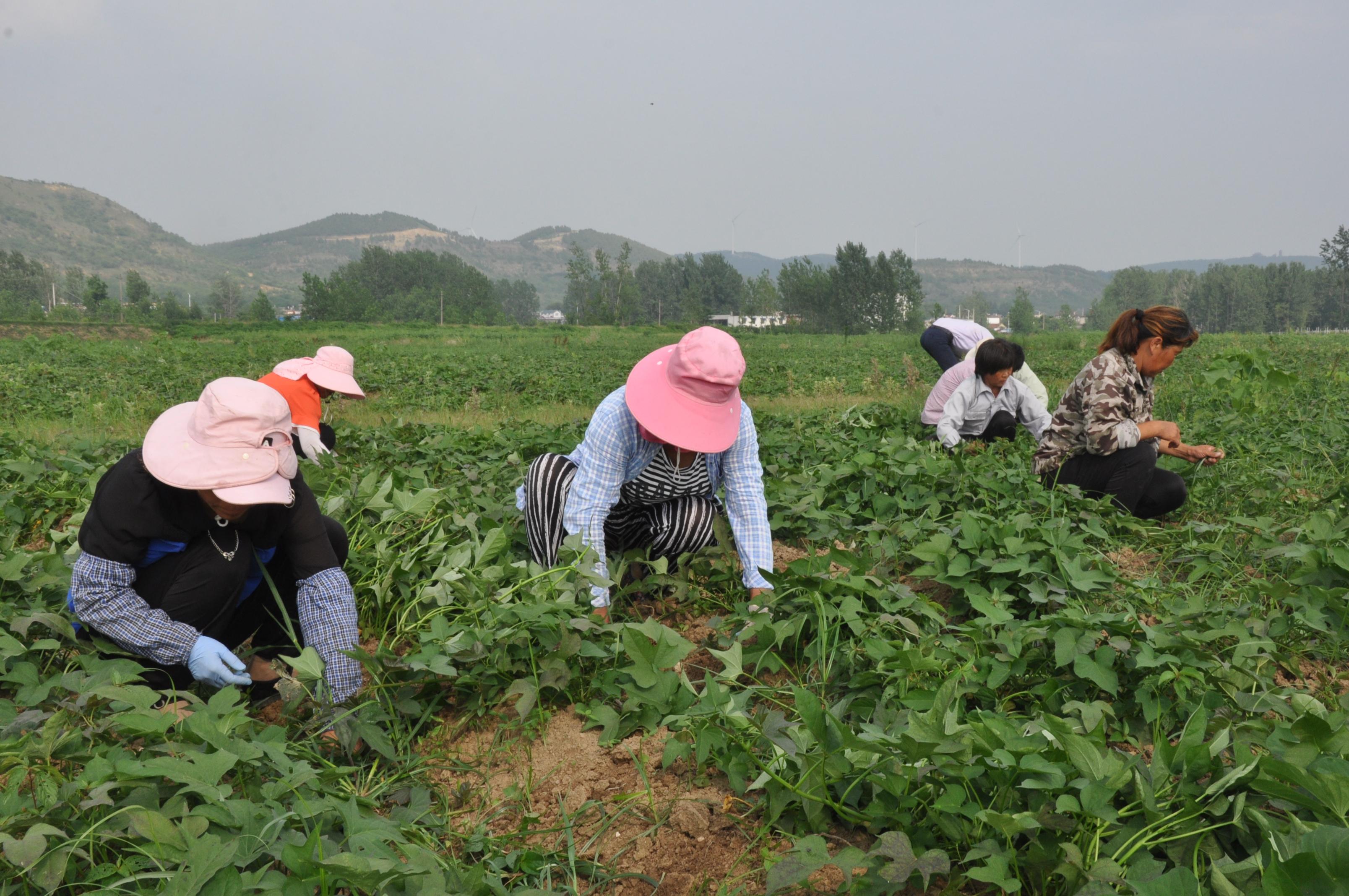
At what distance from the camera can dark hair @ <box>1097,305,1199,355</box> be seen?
145 inches

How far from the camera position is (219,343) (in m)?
26.3

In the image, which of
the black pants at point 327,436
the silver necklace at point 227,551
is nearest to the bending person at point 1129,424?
the silver necklace at point 227,551

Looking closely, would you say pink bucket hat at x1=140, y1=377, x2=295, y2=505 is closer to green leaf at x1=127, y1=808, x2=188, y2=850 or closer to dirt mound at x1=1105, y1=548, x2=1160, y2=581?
green leaf at x1=127, y1=808, x2=188, y2=850

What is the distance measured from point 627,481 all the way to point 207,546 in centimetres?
129

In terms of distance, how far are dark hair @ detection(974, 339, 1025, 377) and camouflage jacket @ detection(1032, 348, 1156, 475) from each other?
0.93 m

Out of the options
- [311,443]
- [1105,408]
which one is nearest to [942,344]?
[1105,408]

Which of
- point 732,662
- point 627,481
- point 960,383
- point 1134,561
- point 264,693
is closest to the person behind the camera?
point 732,662

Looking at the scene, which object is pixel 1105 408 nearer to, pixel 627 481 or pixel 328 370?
pixel 627 481

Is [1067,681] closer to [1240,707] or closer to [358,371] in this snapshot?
[1240,707]

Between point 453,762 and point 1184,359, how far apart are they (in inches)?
693

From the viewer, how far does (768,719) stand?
1.83m

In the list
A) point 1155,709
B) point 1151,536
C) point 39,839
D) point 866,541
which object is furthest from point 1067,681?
point 39,839

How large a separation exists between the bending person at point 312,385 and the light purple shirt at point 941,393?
377cm

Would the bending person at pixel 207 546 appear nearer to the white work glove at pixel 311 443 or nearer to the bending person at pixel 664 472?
the bending person at pixel 664 472
